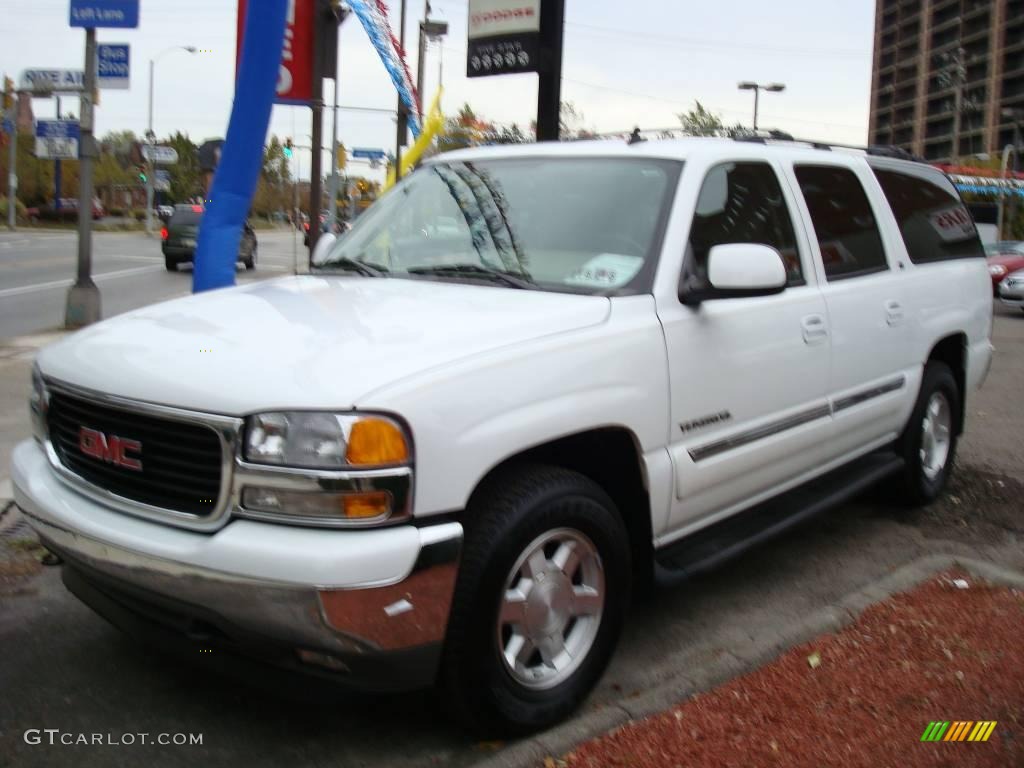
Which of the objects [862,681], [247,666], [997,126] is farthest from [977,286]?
[997,126]

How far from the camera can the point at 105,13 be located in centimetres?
1116

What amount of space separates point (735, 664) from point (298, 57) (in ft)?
24.5

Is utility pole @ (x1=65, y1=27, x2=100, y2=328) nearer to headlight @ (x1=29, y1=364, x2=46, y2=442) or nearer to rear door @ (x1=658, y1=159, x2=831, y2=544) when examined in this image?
headlight @ (x1=29, y1=364, x2=46, y2=442)

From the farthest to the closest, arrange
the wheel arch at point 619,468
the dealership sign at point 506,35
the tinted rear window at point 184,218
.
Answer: the tinted rear window at point 184,218
the dealership sign at point 506,35
the wheel arch at point 619,468

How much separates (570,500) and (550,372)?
1.28 ft

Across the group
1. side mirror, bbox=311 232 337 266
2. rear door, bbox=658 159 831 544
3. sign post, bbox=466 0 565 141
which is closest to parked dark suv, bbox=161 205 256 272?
sign post, bbox=466 0 565 141

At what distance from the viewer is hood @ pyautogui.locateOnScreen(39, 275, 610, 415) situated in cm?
264

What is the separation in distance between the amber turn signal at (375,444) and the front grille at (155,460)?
390 millimetres

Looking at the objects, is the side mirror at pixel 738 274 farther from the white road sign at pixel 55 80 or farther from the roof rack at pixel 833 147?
the white road sign at pixel 55 80

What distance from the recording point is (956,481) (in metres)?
6.19

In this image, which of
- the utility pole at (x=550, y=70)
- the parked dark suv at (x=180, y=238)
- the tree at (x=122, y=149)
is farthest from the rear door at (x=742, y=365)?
the tree at (x=122, y=149)

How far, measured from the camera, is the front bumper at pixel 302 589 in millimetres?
2496

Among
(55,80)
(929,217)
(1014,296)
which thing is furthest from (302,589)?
(1014,296)

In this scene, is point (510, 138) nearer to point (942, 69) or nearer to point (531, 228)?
point (531, 228)
